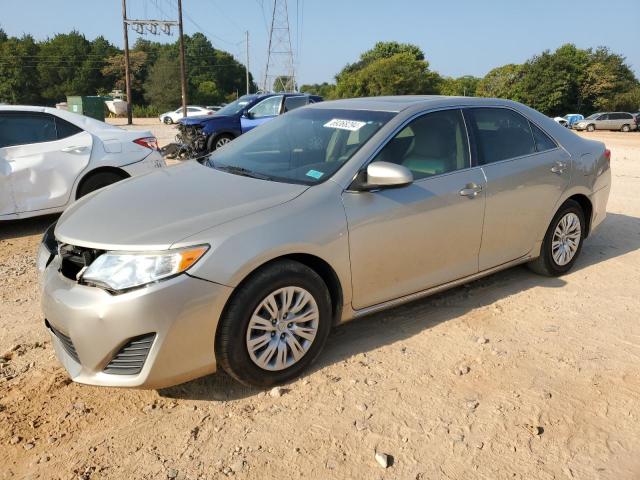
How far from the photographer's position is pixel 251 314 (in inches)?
113

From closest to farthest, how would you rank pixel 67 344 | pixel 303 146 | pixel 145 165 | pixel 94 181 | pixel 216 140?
pixel 67 344 < pixel 303 146 < pixel 94 181 < pixel 145 165 < pixel 216 140

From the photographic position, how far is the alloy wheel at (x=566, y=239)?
15.4ft

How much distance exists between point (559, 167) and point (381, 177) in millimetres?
2100

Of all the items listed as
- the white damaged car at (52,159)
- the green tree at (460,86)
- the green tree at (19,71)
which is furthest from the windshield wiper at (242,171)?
the green tree at (19,71)

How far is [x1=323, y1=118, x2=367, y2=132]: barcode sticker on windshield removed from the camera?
371 cm

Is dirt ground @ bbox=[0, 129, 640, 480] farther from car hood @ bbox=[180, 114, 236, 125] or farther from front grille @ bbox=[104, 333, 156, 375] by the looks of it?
car hood @ bbox=[180, 114, 236, 125]

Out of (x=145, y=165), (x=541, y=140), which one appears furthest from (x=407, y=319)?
(x=145, y=165)

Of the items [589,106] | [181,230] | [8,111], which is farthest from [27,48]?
[181,230]

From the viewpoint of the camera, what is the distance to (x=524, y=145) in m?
4.42

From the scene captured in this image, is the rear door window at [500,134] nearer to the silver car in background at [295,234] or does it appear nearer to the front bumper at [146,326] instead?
the silver car in background at [295,234]

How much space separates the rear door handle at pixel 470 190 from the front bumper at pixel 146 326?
6.25 ft

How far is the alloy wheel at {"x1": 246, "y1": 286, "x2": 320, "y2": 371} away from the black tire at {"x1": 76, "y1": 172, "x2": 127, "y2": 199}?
14.2ft

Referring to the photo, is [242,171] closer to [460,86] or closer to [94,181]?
[94,181]

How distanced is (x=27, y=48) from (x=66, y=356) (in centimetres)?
8466
